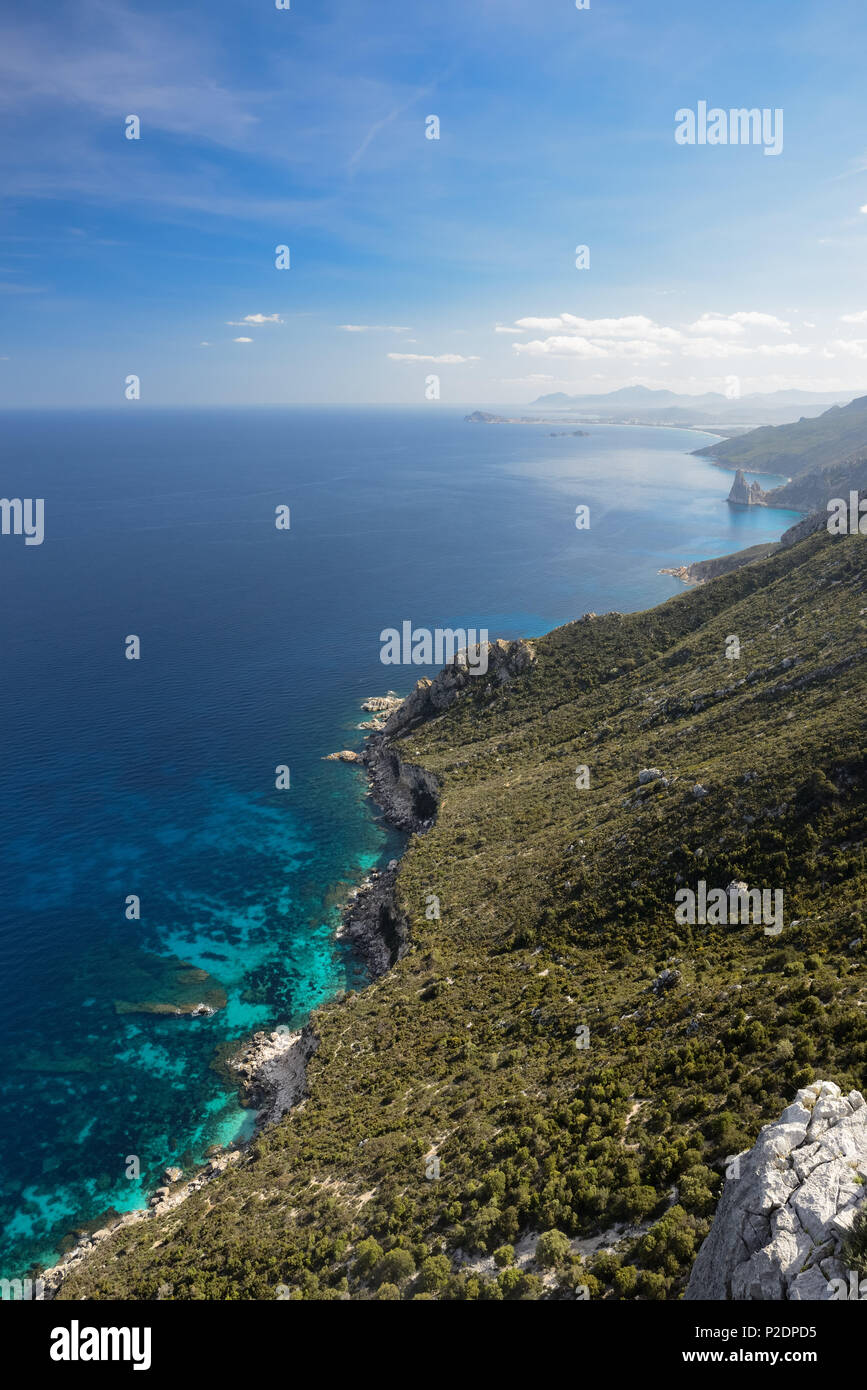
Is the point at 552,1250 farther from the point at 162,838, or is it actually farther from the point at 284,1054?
the point at 162,838

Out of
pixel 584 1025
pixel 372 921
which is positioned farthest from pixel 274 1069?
pixel 584 1025

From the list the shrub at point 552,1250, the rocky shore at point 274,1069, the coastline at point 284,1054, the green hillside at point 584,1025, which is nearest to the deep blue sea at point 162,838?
the coastline at point 284,1054

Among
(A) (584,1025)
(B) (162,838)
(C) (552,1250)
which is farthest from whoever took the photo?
(B) (162,838)

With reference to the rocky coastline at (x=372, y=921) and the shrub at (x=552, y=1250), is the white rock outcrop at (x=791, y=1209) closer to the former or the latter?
the shrub at (x=552, y=1250)

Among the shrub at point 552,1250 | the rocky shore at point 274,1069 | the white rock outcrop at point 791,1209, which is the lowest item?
the rocky shore at point 274,1069

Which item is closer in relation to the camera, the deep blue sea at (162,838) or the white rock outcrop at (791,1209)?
the white rock outcrop at (791,1209)

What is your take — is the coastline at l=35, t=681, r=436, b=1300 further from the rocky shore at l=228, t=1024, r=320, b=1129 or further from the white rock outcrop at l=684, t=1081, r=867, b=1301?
the white rock outcrop at l=684, t=1081, r=867, b=1301
